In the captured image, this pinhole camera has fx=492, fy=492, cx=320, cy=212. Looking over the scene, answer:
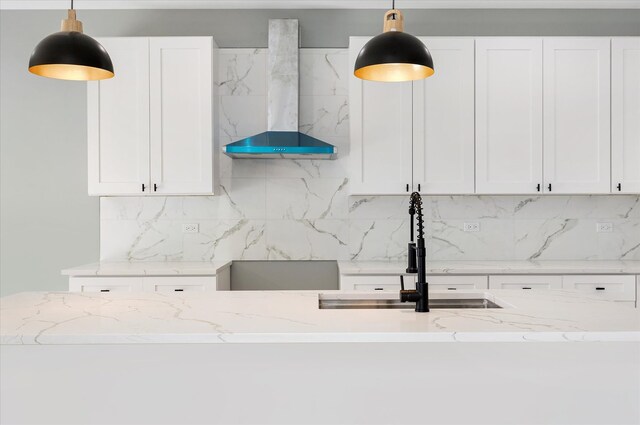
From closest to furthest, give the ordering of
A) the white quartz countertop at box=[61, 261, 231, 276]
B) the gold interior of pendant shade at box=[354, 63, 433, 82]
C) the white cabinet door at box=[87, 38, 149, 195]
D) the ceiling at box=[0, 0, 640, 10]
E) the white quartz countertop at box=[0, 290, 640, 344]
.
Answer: the white quartz countertop at box=[0, 290, 640, 344] → the gold interior of pendant shade at box=[354, 63, 433, 82] → the white quartz countertop at box=[61, 261, 231, 276] → the white cabinet door at box=[87, 38, 149, 195] → the ceiling at box=[0, 0, 640, 10]

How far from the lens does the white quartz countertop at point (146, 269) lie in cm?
321

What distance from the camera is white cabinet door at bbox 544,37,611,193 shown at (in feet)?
11.6

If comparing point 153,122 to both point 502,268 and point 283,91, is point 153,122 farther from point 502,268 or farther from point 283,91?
point 502,268

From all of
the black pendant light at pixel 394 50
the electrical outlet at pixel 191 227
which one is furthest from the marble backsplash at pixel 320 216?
the black pendant light at pixel 394 50

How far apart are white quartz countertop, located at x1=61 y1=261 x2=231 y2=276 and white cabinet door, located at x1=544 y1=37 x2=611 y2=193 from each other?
248cm

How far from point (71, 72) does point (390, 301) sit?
1792 mm

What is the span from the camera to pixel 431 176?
3512 mm

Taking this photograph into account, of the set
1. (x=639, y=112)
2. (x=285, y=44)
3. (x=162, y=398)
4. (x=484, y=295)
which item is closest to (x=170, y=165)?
(x=285, y=44)

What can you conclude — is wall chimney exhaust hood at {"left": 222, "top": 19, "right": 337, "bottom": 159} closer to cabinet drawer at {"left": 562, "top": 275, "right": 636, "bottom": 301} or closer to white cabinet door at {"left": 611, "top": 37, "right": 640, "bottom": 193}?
cabinet drawer at {"left": 562, "top": 275, "right": 636, "bottom": 301}

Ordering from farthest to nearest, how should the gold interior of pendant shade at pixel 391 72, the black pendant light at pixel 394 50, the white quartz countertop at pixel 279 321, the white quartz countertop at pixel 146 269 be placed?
the white quartz countertop at pixel 146 269 < the gold interior of pendant shade at pixel 391 72 < the black pendant light at pixel 394 50 < the white quartz countertop at pixel 279 321

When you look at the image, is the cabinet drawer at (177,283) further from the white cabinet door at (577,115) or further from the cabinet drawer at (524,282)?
the white cabinet door at (577,115)

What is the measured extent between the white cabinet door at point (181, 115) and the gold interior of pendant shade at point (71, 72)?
1.19m

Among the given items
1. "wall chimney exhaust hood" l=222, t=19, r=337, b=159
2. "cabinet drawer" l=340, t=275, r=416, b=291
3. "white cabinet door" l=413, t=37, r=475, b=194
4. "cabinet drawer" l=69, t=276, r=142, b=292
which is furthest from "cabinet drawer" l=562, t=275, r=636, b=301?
"cabinet drawer" l=69, t=276, r=142, b=292

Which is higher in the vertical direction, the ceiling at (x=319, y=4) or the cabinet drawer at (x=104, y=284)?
the ceiling at (x=319, y=4)
